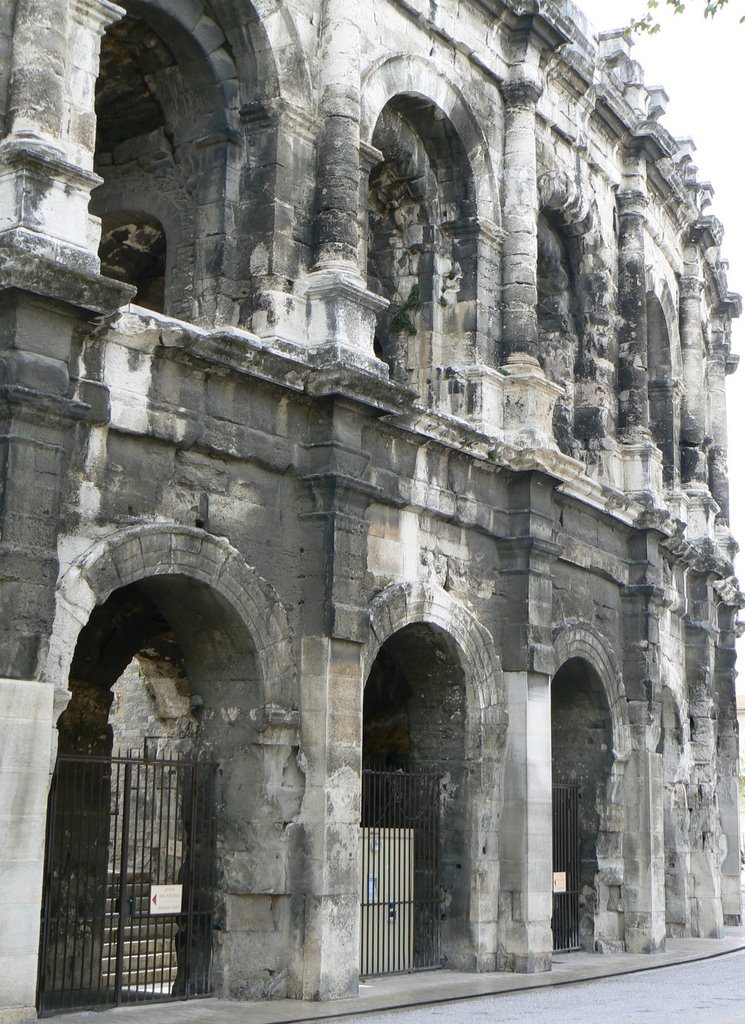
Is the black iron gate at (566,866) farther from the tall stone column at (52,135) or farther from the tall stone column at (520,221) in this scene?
the tall stone column at (52,135)

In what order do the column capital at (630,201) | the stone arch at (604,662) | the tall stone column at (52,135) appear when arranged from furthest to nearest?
the column capital at (630,201) → the stone arch at (604,662) → the tall stone column at (52,135)

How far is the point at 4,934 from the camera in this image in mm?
8156

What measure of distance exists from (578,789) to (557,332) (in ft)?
16.1

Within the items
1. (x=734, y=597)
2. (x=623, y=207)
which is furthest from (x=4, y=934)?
(x=734, y=597)

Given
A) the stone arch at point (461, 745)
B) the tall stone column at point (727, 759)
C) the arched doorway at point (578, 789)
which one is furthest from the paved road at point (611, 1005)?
the tall stone column at point (727, 759)

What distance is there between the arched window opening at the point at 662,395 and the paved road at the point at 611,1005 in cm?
696

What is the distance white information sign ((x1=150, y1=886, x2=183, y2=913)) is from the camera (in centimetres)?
1011

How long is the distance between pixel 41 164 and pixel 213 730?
4.13 meters

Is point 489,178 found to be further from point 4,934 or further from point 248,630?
point 4,934

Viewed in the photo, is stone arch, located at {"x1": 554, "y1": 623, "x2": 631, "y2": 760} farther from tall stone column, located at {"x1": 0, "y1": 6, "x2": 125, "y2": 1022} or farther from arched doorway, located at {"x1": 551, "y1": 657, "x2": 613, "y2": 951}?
tall stone column, located at {"x1": 0, "y1": 6, "x2": 125, "y2": 1022}

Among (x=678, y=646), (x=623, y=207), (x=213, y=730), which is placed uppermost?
(x=623, y=207)

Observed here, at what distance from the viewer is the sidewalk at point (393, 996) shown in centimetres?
940

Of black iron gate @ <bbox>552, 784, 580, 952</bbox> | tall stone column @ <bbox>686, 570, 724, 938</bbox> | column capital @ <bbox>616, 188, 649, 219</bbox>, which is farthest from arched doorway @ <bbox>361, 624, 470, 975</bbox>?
column capital @ <bbox>616, 188, 649, 219</bbox>

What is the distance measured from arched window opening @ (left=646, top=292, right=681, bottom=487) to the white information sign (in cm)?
992
